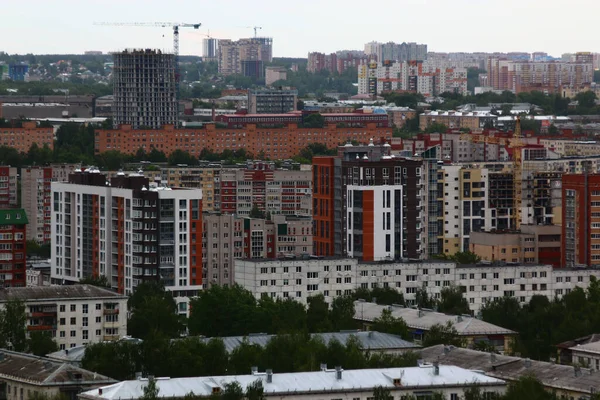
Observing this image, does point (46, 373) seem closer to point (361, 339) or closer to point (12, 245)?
point (361, 339)

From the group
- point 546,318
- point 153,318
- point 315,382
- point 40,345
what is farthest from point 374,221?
point 315,382

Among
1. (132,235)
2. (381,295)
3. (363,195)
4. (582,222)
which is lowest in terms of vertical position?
(381,295)

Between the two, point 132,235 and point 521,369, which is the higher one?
point 132,235

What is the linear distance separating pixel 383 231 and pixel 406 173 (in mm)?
2529

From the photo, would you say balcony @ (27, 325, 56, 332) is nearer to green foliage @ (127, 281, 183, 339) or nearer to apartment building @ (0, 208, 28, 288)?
green foliage @ (127, 281, 183, 339)

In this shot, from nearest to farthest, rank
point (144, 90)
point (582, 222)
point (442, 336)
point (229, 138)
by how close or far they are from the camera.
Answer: point (442, 336) → point (582, 222) → point (229, 138) → point (144, 90)

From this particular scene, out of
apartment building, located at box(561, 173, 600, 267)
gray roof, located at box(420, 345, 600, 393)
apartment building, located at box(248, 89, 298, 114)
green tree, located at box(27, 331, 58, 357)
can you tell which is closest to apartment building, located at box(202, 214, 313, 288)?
apartment building, located at box(561, 173, 600, 267)

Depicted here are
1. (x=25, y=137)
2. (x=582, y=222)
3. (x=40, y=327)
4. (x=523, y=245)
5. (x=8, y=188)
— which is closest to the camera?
A: (x=40, y=327)

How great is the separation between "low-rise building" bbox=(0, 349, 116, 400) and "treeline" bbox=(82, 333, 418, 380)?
Answer: 1.45 metres

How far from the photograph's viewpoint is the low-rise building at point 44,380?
40.0m

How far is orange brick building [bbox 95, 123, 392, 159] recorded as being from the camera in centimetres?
13162

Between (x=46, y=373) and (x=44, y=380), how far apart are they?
48 cm

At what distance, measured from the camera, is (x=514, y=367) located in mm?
43406

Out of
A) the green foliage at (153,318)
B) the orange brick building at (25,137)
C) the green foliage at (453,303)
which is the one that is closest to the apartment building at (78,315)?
the green foliage at (153,318)
